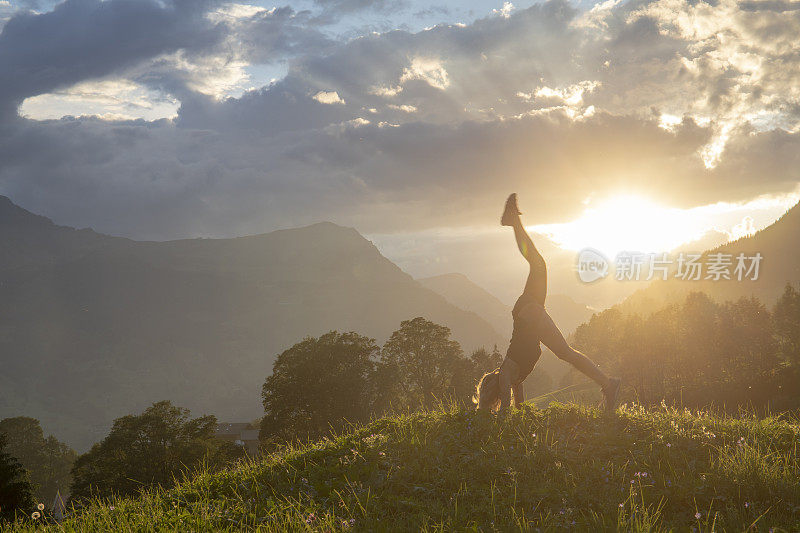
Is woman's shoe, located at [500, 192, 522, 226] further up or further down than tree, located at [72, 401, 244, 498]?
further up

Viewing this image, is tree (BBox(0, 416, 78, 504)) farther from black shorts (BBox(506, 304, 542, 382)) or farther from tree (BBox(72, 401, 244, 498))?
black shorts (BBox(506, 304, 542, 382))

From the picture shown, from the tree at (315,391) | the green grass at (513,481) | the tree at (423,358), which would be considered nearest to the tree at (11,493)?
the tree at (315,391)

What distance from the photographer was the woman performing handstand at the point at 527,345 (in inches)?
406

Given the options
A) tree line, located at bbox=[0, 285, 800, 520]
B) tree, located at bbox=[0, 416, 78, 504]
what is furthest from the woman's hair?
tree, located at bbox=[0, 416, 78, 504]

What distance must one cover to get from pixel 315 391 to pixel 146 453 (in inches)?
559

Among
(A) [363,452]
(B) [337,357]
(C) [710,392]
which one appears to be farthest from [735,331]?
(A) [363,452]

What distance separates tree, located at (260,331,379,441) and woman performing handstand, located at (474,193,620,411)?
118 ft

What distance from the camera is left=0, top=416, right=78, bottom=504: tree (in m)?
81.2

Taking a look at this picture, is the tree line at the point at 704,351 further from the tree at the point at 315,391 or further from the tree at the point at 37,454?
the tree at the point at 37,454

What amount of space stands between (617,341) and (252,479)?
61.1 meters

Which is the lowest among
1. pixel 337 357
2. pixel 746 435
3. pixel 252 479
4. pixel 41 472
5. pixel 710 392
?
pixel 41 472

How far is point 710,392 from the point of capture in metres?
55.2

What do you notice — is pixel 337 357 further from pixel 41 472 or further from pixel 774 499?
pixel 41 472

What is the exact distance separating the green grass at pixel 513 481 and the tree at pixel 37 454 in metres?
88.9
